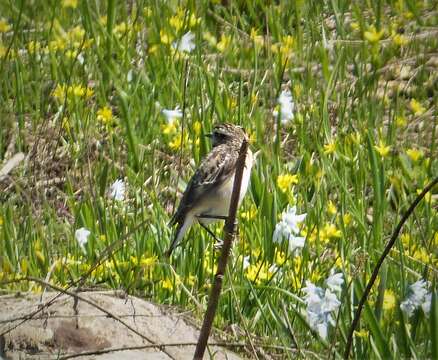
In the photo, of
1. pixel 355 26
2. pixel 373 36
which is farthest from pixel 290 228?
pixel 355 26

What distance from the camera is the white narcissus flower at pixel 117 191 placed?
5703 mm

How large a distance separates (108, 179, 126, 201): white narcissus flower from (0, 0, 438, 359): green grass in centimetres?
9

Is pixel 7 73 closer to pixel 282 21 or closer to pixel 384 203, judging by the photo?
pixel 282 21

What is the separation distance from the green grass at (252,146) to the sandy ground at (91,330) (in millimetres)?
157

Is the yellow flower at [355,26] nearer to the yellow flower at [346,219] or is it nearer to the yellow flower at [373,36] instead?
the yellow flower at [373,36]

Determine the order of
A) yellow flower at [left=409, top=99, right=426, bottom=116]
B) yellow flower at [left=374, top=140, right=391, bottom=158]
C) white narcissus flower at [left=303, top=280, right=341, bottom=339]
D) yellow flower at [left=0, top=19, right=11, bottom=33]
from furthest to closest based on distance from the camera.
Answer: yellow flower at [left=0, top=19, right=11, bottom=33], yellow flower at [left=409, top=99, right=426, bottom=116], yellow flower at [left=374, top=140, right=391, bottom=158], white narcissus flower at [left=303, top=280, right=341, bottom=339]

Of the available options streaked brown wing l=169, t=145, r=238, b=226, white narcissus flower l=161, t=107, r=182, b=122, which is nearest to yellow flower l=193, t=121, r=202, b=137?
white narcissus flower l=161, t=107, r=182, b=122

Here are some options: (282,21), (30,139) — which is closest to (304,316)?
(30,139)

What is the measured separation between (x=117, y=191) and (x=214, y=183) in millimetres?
645

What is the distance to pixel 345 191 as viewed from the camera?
5402mm

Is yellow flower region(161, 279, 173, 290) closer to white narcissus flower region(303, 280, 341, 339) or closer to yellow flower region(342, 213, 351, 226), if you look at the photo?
white narcissus flower region(303, 280, 341, 339)

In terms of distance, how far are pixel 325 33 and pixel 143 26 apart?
1.39m

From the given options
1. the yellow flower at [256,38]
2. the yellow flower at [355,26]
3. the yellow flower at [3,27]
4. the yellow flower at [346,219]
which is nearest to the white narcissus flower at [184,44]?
the yellow flower at [256,38]

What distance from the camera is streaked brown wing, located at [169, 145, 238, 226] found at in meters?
5.34
